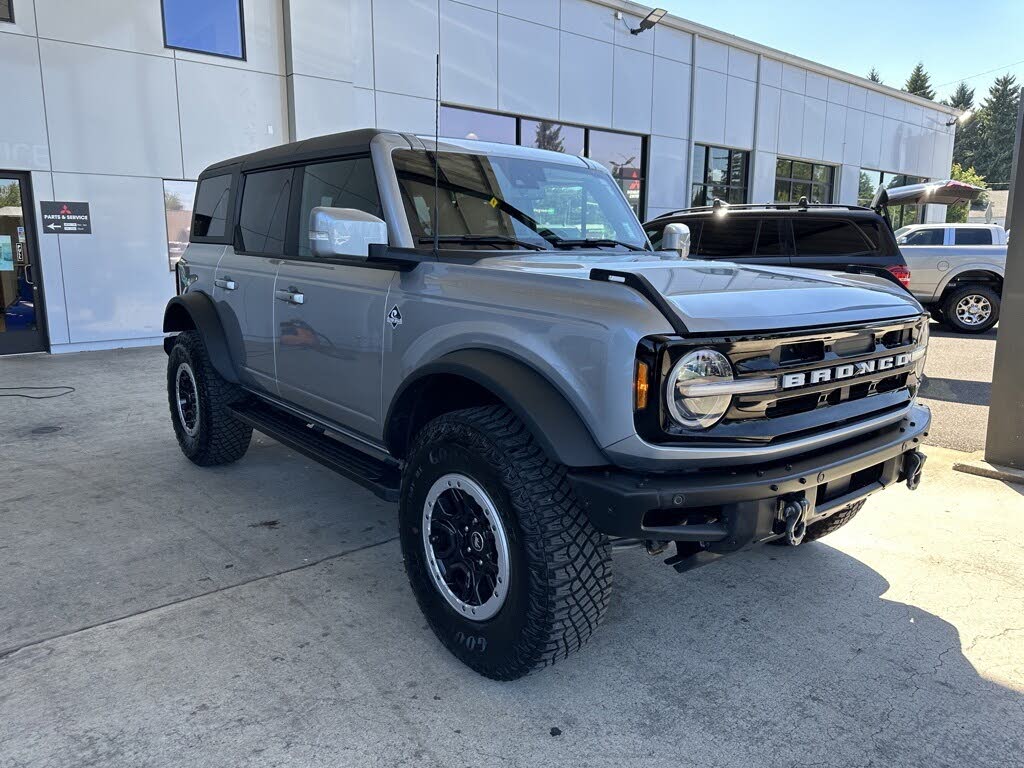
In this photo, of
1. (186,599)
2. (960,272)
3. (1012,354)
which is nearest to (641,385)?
(186,599)

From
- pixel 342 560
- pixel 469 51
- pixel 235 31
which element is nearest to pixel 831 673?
pixel 342 560

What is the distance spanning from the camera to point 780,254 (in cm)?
834

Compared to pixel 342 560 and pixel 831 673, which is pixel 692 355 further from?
pixel 342 560

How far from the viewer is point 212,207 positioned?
521 cm

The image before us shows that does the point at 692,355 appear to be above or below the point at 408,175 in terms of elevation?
below

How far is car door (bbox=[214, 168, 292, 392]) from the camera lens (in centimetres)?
418

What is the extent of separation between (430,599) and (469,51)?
42.5ft

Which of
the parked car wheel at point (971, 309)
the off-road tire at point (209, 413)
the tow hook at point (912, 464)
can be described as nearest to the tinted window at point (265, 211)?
the off-road tire at point (209, 413)

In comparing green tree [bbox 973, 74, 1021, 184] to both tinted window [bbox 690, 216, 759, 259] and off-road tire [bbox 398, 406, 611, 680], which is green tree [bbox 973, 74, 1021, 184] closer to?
tinted window [bbox 690, 216, 759, 259]

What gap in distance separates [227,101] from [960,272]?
1233 centimetres

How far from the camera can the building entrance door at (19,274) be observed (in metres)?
10.0

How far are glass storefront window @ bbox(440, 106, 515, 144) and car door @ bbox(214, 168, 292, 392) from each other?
31.0ft

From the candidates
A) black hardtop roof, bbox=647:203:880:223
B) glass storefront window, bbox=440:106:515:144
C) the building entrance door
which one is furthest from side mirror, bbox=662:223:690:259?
glass storefront window, bbox=440:106:515:144

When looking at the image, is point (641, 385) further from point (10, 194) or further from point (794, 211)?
point (10, 194)
